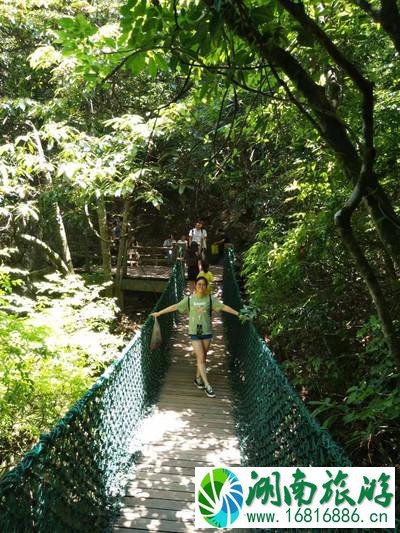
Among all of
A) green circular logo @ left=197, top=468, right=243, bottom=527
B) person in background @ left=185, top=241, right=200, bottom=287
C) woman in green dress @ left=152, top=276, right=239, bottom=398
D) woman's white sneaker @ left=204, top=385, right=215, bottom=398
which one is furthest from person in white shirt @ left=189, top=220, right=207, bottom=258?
green circular logo @ left=197, top=468, right=243, bottom=527

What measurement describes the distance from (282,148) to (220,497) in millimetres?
4590

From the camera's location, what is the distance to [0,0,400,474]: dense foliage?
3.91 ft

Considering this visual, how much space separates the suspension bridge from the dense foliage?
0.32 meters

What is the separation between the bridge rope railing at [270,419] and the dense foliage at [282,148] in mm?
156

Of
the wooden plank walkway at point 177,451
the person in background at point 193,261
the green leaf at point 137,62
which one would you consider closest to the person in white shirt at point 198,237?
the person in background at point 193,261

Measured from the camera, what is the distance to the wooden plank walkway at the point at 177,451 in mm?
2174

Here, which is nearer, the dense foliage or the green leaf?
the dense foliage

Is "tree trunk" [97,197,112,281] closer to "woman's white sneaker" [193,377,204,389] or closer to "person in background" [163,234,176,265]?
"person in background" [163,234,176,265]

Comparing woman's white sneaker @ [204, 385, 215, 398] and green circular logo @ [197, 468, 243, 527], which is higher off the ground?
green circular logo @ [197, 468, 243, 527]

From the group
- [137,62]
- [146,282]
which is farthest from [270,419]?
[146,282]

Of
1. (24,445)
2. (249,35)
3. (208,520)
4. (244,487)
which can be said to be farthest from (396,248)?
(24,445)

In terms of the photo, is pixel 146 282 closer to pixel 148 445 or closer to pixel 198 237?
Result: pixel 198 237

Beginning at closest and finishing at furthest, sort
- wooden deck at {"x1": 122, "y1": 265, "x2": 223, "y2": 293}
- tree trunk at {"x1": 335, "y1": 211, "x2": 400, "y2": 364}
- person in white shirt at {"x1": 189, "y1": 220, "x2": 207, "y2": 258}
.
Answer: tree trunk at {"x1": 335, "y1": 211, "x2": 400, "y2": 364} → person in white shirt at {"x1": 189, "y1": 220, "x2": 207, "y2": 258} → wooden deck at {"x1": 122, "y1": 265, "x2": 223, "y2": 293}

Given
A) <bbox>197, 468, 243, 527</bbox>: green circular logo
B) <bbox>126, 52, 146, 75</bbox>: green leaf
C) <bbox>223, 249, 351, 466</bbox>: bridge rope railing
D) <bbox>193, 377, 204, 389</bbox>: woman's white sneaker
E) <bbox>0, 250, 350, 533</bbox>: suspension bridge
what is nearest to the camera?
<bbox>126, 52, 146, 75</bbox>: green leaf
